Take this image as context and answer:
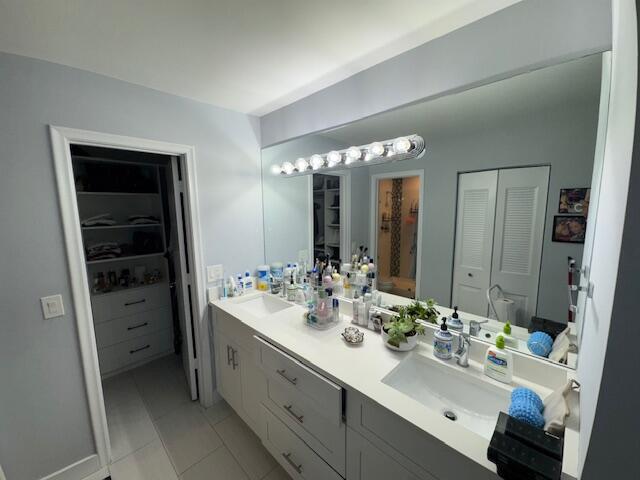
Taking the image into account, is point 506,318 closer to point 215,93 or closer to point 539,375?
point 539,375

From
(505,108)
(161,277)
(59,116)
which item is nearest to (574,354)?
(505,108)

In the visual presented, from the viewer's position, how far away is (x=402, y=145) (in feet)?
4.43

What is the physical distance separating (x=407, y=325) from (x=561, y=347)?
59cm

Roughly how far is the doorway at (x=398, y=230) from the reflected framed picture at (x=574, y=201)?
1.84 ft

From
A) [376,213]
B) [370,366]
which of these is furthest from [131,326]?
[376,213]

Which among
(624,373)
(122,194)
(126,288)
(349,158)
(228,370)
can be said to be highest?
(349,158)

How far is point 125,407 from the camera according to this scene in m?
1.99

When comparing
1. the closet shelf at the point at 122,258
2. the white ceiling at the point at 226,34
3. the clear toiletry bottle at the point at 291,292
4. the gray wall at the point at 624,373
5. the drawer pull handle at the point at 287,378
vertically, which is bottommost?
the drawer pull handle at the point at 287,378

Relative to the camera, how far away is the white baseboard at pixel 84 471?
56.5 inches

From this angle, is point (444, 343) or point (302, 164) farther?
point (302, 164)

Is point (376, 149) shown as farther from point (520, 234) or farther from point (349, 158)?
point (520, 234)

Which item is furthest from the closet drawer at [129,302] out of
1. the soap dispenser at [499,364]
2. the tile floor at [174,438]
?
the soap dispenser at [499,364]

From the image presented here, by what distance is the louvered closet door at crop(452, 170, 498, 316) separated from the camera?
118 cm

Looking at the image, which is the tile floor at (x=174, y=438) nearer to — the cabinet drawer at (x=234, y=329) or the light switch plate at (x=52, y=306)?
the cabinet drawer at (x=234, y=329)
